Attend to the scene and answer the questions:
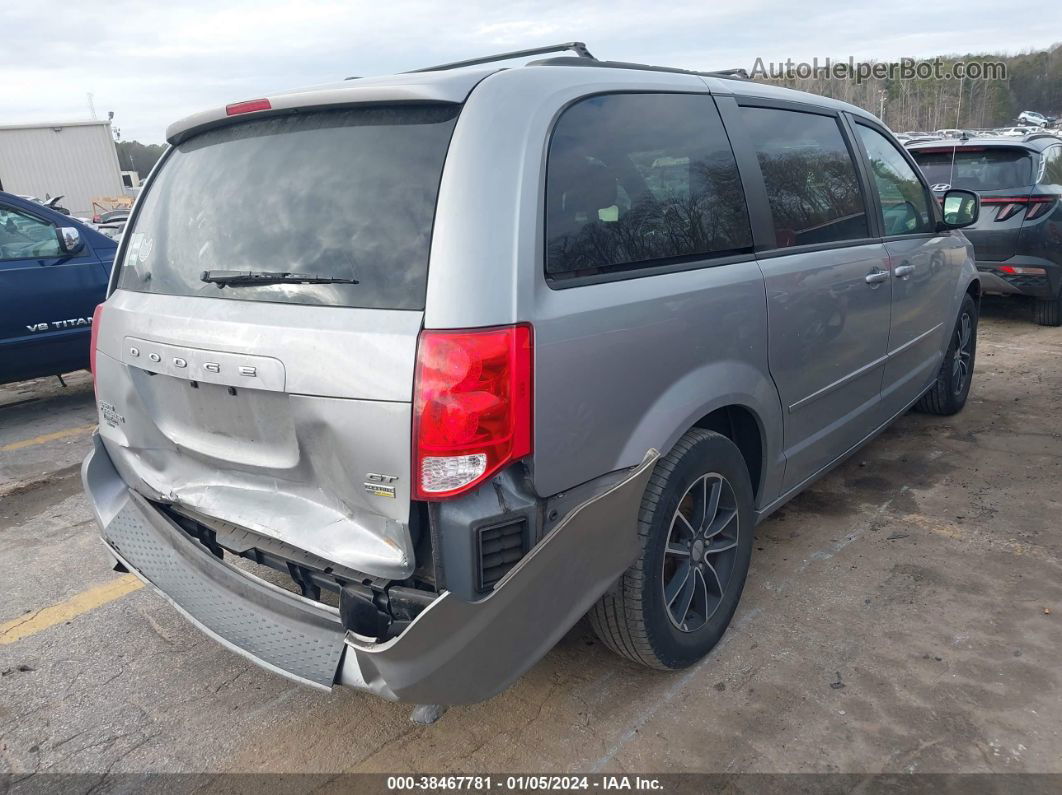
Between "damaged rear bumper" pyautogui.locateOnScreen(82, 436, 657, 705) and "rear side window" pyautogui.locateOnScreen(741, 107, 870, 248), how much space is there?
4.24ft

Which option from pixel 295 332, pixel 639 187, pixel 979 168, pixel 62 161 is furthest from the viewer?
pixel 62 161

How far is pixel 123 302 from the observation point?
2527 mm

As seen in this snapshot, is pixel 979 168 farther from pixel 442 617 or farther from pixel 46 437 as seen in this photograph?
pixel 46 437

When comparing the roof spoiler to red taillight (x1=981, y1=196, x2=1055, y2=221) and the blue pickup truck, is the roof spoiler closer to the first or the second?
the blue pickup truck

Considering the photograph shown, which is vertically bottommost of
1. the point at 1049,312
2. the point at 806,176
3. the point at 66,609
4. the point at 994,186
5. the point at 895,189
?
the point at 1049,312

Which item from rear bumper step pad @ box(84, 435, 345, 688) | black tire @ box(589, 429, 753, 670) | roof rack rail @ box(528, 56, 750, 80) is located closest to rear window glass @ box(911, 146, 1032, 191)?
roof rack rail @ box(528, 56, 750, 80)

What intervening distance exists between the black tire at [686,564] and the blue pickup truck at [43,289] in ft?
16.5

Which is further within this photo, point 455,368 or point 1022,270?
point 1022,270

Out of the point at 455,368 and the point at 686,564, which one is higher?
the point at 455,368

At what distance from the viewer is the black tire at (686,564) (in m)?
2.25

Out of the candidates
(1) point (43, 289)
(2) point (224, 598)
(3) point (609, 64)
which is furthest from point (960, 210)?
(1) point (43, 289)

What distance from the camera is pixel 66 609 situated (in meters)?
3.11

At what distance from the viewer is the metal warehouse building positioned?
86.8ft

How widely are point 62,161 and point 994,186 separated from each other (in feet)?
98.7
